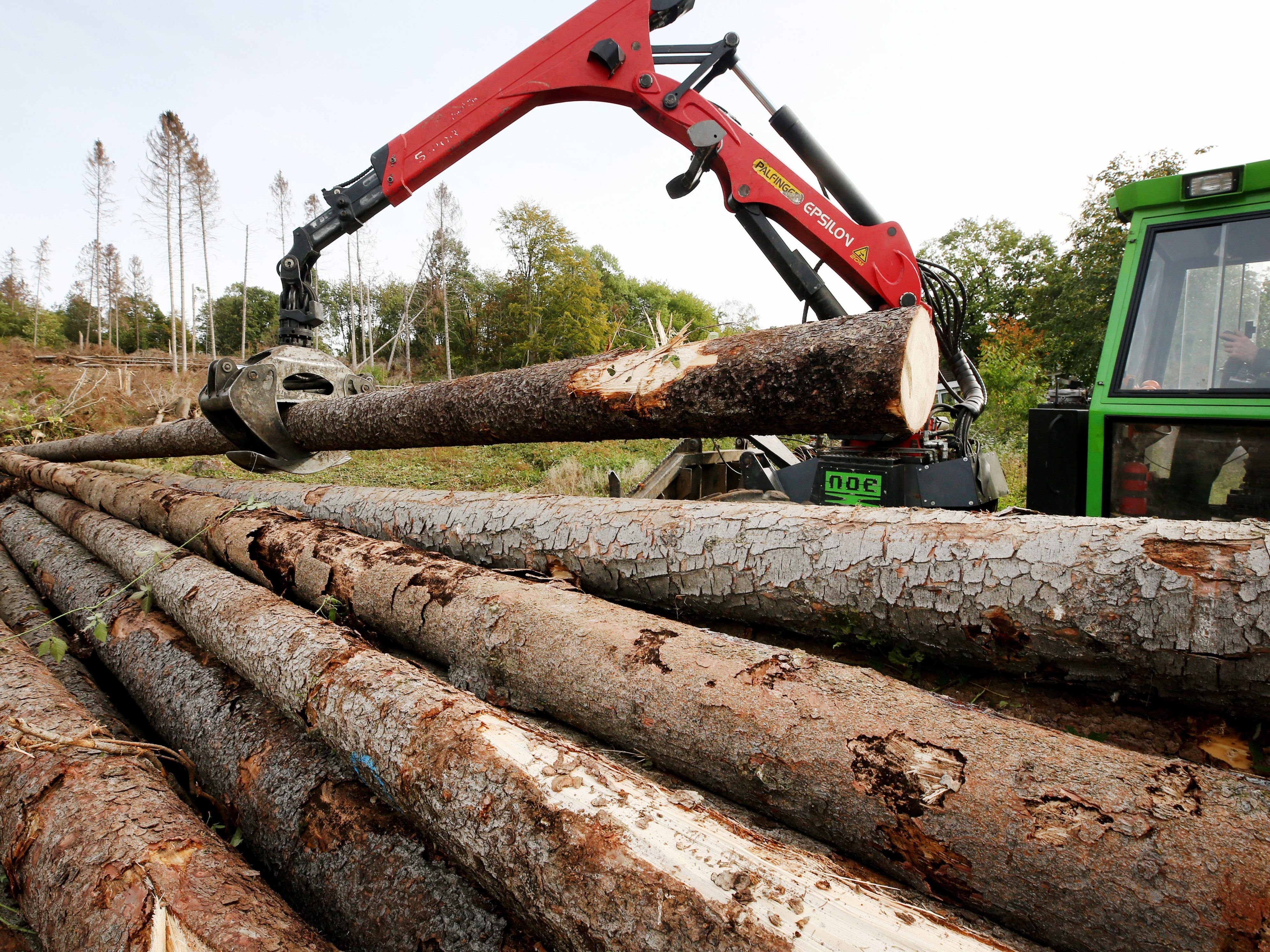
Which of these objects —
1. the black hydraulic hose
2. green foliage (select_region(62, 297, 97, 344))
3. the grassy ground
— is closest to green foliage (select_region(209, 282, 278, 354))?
green foliage (select_region(62, 297, 97, 344))

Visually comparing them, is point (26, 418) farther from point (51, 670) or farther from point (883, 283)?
point (883, 283)

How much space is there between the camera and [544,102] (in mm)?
4770

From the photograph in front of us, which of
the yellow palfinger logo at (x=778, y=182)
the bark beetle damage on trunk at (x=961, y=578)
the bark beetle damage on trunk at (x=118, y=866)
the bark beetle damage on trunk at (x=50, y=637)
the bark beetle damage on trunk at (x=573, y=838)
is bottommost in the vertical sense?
the bark beetle damage on trunk at (x=50, y=637)

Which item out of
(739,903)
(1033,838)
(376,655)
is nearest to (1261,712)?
(1033,838)

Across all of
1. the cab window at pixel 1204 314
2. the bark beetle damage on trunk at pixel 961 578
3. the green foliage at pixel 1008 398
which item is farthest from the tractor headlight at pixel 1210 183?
the green foliage at pixel 1008 398

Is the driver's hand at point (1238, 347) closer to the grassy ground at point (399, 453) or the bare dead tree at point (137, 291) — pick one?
the grassy ground at point (399, 453)

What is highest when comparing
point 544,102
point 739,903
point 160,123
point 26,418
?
point 160,123

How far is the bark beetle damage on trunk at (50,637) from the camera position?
270 cm

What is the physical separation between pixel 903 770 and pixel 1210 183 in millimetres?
3116

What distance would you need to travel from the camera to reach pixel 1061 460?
3.09 metres

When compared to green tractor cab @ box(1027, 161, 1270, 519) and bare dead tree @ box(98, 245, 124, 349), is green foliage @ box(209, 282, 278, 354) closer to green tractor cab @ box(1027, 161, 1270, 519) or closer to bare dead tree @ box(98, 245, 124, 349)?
bare dead tree @ box(98, 245, 124, 349)

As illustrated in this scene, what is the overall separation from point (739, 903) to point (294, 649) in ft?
5.55

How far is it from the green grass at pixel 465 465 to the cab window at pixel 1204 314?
815 centimetres

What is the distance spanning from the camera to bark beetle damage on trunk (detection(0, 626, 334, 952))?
129cm
